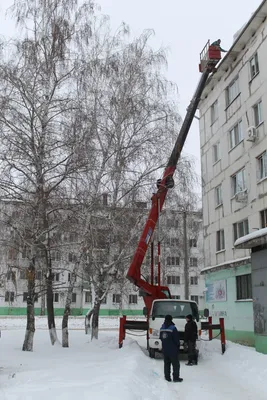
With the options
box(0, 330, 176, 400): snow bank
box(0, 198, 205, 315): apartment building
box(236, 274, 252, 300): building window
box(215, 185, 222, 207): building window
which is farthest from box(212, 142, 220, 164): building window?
box(0, 330, 176, 400): snow bank

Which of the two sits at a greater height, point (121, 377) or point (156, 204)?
point (156, 204)

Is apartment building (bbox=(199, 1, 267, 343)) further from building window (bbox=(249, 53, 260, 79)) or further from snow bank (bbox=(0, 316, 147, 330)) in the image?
snow bank (bbox=(0, 316, 147, 330))

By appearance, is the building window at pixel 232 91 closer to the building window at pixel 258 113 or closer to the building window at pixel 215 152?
the building window at pixel 258 113

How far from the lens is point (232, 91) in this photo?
22.7 metres

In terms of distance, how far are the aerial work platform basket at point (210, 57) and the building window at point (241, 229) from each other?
24.4 ft

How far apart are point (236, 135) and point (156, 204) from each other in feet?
26.5

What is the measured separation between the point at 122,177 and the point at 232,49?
9.58 metres

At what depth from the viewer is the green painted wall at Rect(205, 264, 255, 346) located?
720 inches

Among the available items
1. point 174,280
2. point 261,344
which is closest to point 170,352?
point 261,344

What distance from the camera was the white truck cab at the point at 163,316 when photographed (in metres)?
13.8

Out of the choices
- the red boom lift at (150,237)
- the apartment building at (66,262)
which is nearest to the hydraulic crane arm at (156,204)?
the red boom lift at (150,237)

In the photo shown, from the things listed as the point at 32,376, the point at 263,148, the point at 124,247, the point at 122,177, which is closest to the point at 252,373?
the point at 32,376

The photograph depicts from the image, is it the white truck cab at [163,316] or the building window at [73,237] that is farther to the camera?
the building window at [73,237]

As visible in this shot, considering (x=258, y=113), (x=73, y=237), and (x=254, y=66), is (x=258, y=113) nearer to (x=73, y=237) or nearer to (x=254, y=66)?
(x=254, y=66)
